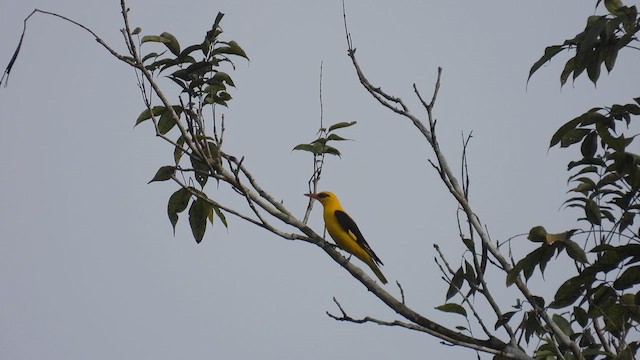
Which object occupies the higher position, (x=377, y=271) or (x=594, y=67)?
(x=377, y=271)

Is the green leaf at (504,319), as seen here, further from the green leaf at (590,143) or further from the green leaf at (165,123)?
the green leaf at (165,123)

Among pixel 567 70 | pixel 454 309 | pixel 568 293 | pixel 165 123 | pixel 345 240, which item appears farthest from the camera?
pixel 345 240

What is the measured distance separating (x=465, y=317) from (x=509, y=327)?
7.8 inches

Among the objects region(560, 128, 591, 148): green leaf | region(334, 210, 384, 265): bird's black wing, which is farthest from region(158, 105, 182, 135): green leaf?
region(334, 210, 384, 265): bird's black wing

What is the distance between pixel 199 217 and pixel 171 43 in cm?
86

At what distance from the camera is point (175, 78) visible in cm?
384

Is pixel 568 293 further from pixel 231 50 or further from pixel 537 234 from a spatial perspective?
pixel 231 50

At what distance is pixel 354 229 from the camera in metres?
6.40

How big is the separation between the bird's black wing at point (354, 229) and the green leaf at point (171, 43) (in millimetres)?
2916

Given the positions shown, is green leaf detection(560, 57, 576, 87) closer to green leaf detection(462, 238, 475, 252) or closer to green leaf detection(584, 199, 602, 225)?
green leaf detection(584, 199, 602, 225)

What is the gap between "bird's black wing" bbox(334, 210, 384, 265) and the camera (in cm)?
638

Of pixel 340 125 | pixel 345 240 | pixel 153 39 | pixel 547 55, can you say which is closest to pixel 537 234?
pixel 547 55

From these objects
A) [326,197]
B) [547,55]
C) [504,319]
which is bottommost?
[504,319]

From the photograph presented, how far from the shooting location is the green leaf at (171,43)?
3795 millimetres
